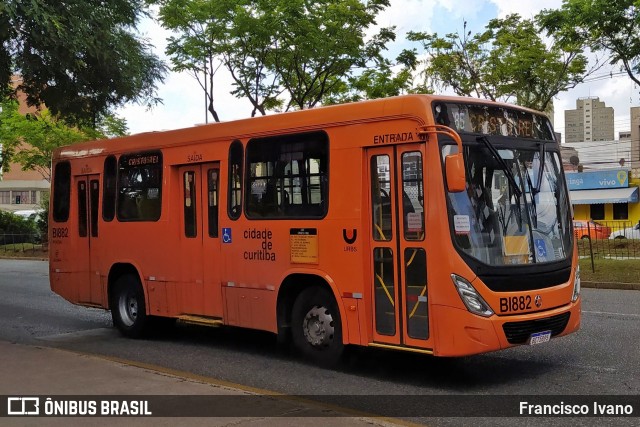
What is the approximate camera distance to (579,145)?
203 feet

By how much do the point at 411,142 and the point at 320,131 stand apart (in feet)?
4.18

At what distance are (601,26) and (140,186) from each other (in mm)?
14812

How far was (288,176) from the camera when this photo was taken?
809 centimetres

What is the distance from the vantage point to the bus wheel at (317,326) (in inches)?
300

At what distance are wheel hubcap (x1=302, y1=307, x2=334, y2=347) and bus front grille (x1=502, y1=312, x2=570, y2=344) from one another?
2063 millimetres

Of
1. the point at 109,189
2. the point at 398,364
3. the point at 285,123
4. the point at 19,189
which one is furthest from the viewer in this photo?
the point at 19,189

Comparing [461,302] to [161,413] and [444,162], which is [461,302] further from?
[161,413]

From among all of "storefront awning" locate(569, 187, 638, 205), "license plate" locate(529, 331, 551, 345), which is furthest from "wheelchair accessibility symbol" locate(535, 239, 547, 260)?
"storefront awning" locate(569, 187, 638, 205)

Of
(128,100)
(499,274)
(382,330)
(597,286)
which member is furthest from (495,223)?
(597,286)

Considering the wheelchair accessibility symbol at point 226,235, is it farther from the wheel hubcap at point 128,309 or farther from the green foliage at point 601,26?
the green foliage at point 601,26

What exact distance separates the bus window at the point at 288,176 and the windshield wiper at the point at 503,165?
1772 mm

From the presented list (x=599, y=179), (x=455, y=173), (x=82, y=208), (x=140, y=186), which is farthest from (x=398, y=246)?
(x=599, y=179)

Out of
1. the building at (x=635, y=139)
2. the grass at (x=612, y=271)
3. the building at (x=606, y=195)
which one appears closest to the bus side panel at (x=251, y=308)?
the grass at (x=612, y=271)

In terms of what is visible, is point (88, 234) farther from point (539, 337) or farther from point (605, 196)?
point (605, 196)
